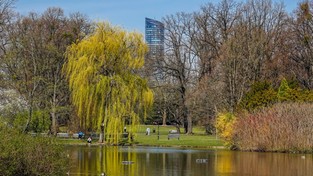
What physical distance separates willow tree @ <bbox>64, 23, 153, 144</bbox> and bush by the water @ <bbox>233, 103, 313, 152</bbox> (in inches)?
412

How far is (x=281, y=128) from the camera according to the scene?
41.2 metres

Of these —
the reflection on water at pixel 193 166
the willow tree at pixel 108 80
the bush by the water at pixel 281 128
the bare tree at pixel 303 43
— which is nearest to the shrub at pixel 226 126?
the bush by the water at pixel 281 128

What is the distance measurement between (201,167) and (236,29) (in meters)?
32.3

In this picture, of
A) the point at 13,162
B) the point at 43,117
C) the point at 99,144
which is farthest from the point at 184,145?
the point at 13,162

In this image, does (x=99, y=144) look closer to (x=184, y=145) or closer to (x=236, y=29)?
(x=184, y=145)

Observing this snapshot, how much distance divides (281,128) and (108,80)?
15.0 metres

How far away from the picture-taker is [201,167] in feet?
92.7

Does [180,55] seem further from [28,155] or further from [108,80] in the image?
[28,155]

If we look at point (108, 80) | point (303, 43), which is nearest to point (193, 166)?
point (108, 80)

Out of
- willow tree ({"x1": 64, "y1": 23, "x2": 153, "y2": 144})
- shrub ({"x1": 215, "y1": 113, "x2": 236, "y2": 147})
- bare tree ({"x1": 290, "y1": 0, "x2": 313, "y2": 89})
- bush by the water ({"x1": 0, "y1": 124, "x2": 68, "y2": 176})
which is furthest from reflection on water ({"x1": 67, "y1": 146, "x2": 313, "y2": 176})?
bare tree ({"x1": 290, "y1": 0, "x2": 313, "y2": 89})

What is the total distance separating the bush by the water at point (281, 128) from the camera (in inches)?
1614

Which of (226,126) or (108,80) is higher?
(108,80)

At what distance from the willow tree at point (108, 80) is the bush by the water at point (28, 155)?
2767cm

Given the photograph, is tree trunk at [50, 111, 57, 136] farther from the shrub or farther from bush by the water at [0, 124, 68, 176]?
bush by the water at [0, 124, 68, 176]
